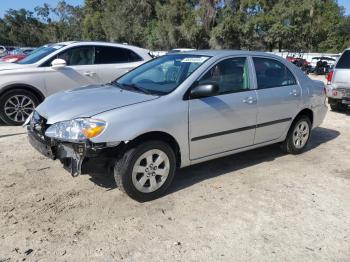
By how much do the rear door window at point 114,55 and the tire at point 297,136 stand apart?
4.06m

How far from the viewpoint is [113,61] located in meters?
8.21

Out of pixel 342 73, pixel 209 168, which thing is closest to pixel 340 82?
pixel 342 73

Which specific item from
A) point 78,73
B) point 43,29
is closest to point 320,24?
point 78,73

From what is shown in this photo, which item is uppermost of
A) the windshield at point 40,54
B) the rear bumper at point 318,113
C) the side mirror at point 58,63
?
the windshield at point 40,54

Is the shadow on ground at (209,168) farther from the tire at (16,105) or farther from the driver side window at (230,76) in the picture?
the tire at (16,105)

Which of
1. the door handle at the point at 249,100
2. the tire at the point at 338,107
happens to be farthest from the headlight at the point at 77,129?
the tire at the point at 338,107

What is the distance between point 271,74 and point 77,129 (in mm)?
2945

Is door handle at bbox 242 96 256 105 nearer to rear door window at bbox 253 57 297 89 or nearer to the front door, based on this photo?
the front door

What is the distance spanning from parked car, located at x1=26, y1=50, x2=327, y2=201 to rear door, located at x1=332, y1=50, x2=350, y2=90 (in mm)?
3995

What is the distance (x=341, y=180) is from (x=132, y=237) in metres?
3.03

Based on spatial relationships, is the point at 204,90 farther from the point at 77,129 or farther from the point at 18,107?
the point at 18,107

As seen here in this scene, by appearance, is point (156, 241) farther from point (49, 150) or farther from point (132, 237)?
point (49, 150)

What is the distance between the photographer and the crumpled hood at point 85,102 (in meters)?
3.94

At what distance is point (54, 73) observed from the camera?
7.49 m
